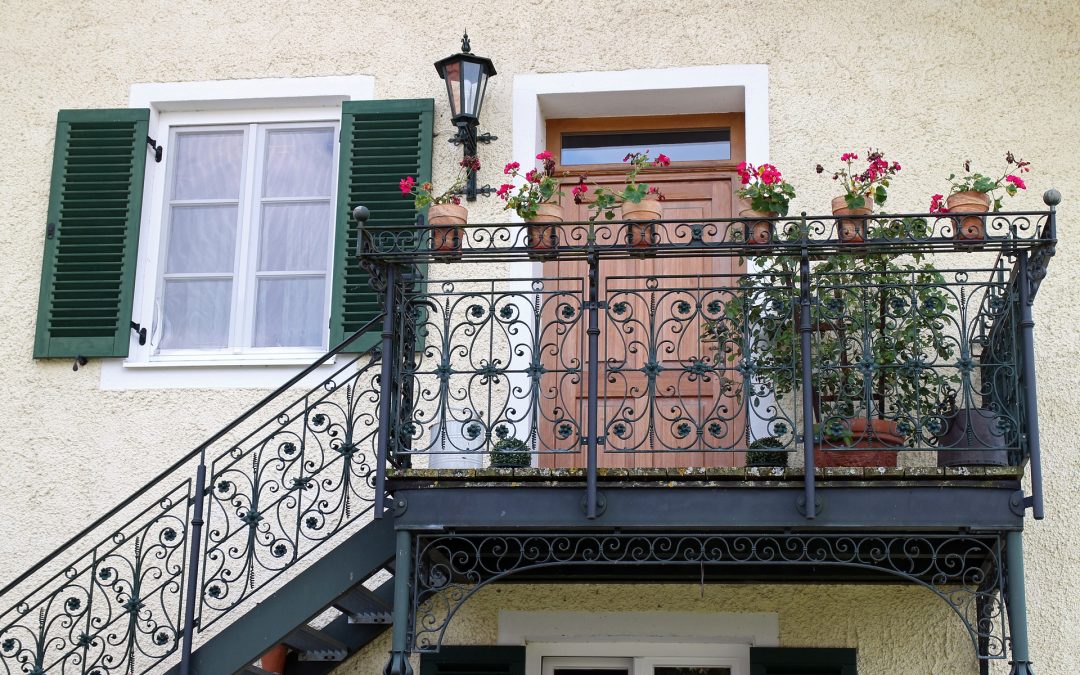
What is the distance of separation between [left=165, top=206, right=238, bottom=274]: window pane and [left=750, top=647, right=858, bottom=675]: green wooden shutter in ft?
12.4

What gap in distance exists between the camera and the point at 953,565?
22.1ft

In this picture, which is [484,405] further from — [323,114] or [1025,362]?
[1025,362]

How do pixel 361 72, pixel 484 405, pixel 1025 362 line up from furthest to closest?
pixel 361 72
pixel 484 405
pixel 1025 362

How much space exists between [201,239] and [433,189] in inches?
57.5

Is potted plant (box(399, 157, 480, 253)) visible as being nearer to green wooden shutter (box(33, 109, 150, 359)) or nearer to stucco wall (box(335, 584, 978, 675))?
stucco wall (box(335, 584, 978, 675))

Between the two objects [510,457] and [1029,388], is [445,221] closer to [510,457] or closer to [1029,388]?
[510,457]

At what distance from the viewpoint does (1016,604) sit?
20.8 feet

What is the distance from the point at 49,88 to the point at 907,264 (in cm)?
512

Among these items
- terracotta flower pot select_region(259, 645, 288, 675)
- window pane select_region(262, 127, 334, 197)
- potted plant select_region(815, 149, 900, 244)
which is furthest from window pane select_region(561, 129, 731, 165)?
terracotta flower pot select_region(259, 645, 288, 675)

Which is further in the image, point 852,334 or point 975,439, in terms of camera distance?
point 852,334

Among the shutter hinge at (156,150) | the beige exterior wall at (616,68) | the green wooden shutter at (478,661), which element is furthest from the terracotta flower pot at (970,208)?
the shutter hinge at (156,150)

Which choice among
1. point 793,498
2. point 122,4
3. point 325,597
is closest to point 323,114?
point 122,4

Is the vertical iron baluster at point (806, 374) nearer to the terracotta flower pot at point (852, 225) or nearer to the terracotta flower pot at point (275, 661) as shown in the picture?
the terracotta flower pot at point (852, 225)

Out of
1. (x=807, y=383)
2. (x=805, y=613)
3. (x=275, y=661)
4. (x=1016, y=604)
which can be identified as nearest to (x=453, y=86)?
(x=807, y=383)
